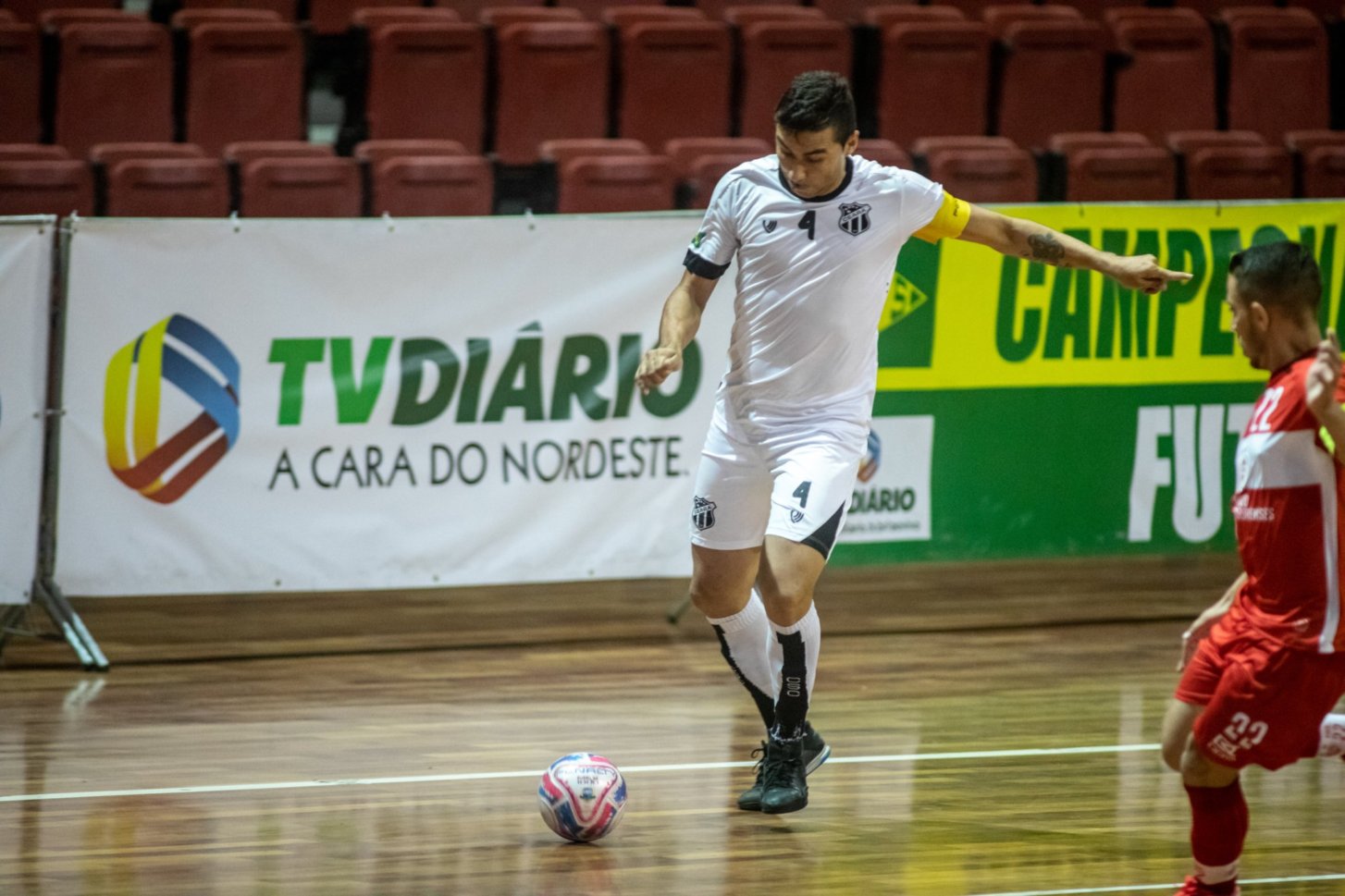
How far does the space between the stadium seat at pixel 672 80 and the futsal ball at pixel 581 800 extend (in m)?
6.48

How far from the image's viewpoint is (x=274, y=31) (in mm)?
10320

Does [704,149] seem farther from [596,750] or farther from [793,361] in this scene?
[793,361]

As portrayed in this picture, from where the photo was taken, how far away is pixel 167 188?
364 inches

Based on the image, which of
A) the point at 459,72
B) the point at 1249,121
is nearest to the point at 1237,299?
the point at 459,72

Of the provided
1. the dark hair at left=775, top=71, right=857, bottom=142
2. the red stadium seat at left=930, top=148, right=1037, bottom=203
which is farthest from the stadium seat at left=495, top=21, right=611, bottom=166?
the dark hair at left=775, top=71, right=857, bottom=142

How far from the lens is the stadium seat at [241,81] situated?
1027 centimetres

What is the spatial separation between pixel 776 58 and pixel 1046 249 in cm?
585

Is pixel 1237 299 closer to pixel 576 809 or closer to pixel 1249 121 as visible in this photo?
pixel 576 809

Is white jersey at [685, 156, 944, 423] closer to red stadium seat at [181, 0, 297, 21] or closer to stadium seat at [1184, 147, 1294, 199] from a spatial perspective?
stadium seat at [1184, 147, 1294, 199]

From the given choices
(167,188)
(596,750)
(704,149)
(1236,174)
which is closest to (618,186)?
(704,149)

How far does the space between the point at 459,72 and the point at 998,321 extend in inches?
148

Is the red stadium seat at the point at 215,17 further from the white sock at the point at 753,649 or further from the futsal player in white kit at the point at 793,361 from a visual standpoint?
the white sock at the point at 753,649

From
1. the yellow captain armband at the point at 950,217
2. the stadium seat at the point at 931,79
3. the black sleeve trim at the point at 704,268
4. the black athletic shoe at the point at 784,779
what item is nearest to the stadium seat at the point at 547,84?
the stadium seat at the point at 931,79

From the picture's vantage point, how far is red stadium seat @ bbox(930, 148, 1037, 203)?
10.1m
